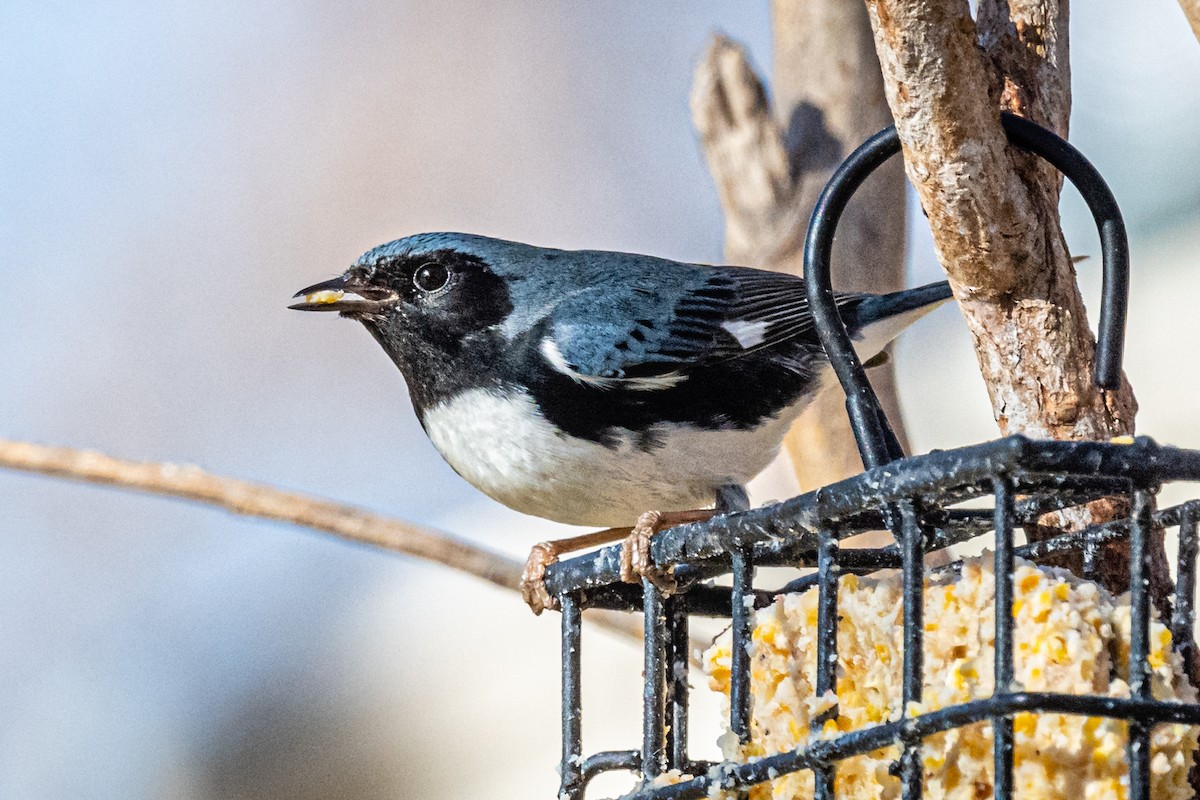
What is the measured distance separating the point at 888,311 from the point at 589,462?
758 millimetres

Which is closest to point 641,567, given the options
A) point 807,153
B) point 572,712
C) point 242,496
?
point 572,712

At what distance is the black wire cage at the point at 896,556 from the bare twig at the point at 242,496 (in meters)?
0.77

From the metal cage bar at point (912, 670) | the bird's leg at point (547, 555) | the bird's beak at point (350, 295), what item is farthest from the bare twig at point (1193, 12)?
the bird's beak at point (350, 295)

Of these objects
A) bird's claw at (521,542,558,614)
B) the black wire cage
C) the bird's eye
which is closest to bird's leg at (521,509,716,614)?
bird's claw at (521,542,558,614)

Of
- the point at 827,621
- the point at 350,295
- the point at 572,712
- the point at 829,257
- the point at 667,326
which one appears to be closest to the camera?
the point at 827,621

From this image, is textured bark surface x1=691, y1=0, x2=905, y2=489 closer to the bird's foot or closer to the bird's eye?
the bird's eye

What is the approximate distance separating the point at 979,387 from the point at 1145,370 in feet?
2.16

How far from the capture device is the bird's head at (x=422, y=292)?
10.8 ft

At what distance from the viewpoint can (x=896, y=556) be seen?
6.74 feet

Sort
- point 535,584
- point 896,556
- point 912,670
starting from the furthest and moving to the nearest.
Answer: point 535,584, point 896,556, point 912,670

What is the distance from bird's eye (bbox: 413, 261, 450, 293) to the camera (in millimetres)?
3373

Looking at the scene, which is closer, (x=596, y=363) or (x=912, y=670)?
(x=912, y=670)

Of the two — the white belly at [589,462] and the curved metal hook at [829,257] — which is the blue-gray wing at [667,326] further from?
the curved metal hook at [829,257]

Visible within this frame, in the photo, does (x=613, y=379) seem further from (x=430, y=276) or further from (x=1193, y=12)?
(x=1193, y=12)
